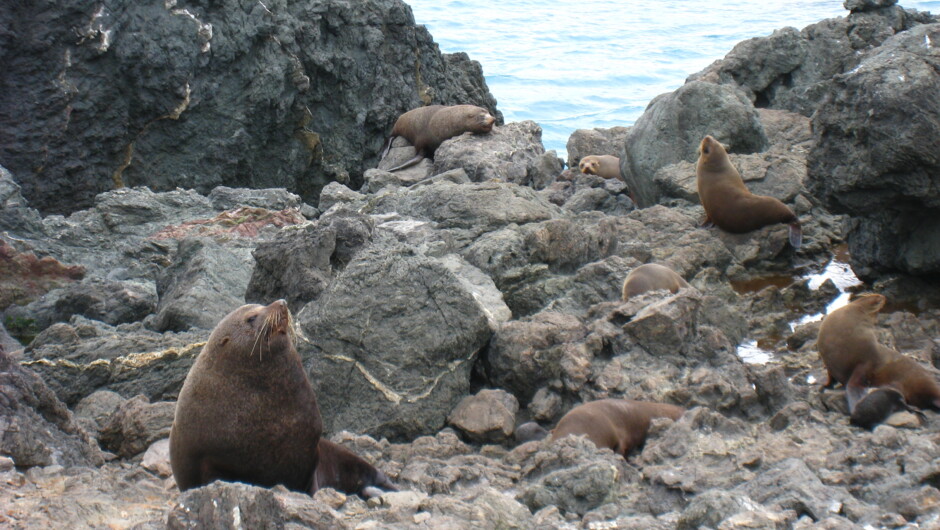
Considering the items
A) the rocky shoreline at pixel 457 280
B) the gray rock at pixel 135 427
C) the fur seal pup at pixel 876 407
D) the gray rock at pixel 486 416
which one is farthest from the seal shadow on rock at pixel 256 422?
the fur seal pup at pixel 876 407

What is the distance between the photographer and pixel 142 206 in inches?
393

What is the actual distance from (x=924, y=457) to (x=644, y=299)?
258 centimetres

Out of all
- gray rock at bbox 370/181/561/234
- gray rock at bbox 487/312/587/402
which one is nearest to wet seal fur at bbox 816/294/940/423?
gray rock at bbox 487/312/587/402

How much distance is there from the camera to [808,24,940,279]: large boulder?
7594mm

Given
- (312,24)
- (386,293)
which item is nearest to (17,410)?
(386,293)

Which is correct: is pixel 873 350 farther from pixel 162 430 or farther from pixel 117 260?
pixel 117 260

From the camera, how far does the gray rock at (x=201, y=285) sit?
7059 mm

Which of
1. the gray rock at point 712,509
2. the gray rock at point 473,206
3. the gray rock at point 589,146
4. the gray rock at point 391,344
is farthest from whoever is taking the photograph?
the gray rock at point 589,146

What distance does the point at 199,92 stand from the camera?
12188mm

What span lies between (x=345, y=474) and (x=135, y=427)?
136 centimetres

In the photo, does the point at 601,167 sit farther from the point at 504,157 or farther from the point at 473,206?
the point at 473,206

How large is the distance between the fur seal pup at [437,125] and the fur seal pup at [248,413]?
7665mm

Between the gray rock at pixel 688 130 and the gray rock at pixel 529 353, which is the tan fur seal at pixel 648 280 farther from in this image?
the gray rock at pixel 688 130

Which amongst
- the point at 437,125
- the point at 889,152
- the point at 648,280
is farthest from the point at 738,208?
the point at 437,125
